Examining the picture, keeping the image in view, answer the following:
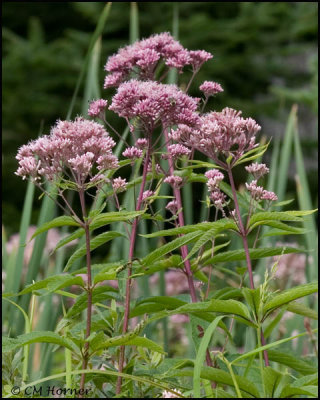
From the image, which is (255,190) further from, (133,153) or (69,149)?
(69,149)

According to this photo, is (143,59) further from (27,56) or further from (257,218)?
(27,56)

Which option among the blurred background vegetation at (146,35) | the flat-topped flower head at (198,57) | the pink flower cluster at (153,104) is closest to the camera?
the pink flower cluster at (153,104)

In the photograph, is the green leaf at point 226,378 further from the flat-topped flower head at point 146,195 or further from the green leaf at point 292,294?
the flat-topped flower head at point 146,195

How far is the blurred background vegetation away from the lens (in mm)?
6566

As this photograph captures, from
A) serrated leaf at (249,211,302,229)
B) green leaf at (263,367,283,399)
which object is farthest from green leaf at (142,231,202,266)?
green leaf at (263,367,283,399)

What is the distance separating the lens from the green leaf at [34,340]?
3.29 ft

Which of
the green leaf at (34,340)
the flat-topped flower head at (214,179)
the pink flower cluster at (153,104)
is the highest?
the pink flower cluster at (153,104)

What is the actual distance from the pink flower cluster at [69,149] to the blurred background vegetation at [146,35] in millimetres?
4921

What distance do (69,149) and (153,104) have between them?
16cm

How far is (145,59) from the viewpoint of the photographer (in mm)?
1271

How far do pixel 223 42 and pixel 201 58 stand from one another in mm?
6009

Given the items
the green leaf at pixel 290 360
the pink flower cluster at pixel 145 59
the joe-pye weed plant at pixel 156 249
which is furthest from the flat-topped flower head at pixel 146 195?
the green leaf at pixel 290 360

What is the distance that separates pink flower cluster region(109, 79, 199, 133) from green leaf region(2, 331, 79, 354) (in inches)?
14.8

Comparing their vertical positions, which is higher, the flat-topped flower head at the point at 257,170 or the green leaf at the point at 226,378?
the flat-topped flower head at the point at 257,170
